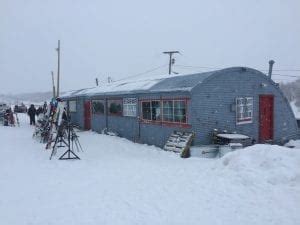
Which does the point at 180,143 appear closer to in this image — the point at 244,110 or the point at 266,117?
the point at 244,110

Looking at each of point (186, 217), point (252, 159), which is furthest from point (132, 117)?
point (186, 217)

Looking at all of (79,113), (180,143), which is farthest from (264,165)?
(79,113)

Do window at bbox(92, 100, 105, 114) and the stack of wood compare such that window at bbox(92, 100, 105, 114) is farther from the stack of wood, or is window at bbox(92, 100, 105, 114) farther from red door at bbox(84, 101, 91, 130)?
the stack of wood

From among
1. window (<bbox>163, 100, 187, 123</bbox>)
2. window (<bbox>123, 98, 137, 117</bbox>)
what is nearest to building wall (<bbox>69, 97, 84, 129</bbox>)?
window (<bbox>123, 98, 137, 117</bbox>)

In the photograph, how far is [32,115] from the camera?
1250 inches

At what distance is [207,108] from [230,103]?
1.44 meters

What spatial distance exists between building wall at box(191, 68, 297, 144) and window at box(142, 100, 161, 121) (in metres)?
2.60

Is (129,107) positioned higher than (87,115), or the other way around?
(129,107)

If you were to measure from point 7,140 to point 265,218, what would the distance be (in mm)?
17034

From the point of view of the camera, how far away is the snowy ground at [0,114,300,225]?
7223mm

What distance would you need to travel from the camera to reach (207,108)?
16094mm

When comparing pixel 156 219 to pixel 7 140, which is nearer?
pixel 156 219

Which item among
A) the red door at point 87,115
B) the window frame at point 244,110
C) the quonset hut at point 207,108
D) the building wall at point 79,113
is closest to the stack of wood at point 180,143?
the quonset hut at point 207,108

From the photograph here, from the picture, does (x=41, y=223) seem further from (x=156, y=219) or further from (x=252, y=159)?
(x=252, y=159)
